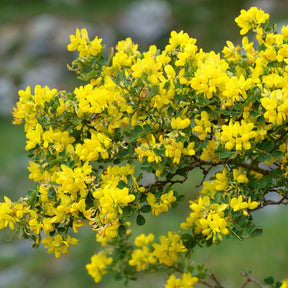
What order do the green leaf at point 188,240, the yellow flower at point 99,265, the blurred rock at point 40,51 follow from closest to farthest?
the green leaf at point 188,240 < the yellow flower at point 99,265 < the blurred rock at point 40,51

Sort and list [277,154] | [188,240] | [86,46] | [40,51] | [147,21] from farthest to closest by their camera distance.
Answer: [147,21] → [40,51] → [188,240] → [86,46] → [277,154]

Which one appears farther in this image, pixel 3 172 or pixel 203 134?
pixel 3 172

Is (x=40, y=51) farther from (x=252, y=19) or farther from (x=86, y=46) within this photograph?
(x=252, y=19)

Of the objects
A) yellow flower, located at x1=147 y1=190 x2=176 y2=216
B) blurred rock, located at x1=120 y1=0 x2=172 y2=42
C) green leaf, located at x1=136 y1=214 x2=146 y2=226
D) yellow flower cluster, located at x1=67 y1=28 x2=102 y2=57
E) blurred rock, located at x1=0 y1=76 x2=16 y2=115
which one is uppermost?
blurred rock, located at x1=120 y1=0 x2=172 y2=42

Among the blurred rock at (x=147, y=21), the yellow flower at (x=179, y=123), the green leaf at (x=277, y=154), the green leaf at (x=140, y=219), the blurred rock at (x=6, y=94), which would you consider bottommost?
the green leaf at (x=277, y=154)

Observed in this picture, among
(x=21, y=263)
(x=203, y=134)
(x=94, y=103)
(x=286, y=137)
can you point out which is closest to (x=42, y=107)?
(x=94, y=103)

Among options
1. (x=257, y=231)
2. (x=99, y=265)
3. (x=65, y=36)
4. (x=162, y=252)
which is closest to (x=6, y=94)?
(x=65, y=36)

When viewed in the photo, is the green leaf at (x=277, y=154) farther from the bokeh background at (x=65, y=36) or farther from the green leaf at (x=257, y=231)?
the bokeh background at (x=65, y=36)

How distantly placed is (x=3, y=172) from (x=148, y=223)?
222cm

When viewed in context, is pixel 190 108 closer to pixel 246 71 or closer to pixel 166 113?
pixel 166 113

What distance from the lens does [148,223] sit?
14.4ft

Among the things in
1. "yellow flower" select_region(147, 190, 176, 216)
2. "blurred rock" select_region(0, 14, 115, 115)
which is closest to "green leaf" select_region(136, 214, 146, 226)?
"yellow flower" select_region(147, 190, 176, 216)

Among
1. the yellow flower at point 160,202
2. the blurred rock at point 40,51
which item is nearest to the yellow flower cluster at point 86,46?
the yellow flower at point 160,202

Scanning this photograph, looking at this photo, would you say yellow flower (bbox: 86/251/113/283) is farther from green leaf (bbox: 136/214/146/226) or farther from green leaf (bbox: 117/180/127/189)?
green leaf (bbox: 117/180/127/189)
